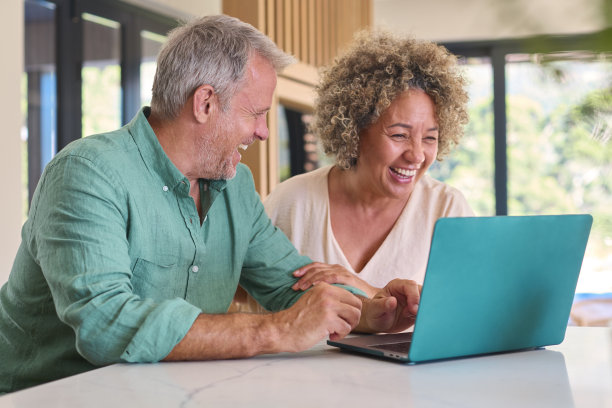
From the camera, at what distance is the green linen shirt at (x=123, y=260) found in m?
1.15

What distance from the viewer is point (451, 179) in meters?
6.12

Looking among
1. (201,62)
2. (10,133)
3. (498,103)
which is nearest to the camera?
(201,62)

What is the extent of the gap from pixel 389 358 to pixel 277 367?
0.61ft

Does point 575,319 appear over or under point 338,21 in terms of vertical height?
under

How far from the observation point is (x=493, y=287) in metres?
1.15

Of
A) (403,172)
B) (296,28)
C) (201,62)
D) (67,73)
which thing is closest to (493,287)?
(201,62)

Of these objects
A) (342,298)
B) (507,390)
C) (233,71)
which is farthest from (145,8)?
(507,390)

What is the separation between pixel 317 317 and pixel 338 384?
0.26 metres

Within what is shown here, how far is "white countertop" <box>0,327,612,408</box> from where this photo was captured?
0.87 metres

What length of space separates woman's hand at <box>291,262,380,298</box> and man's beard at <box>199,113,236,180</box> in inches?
12.2

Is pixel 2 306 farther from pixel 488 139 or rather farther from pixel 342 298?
pixel 488 139

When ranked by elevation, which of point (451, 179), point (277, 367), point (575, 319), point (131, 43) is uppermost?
point (131, 43)

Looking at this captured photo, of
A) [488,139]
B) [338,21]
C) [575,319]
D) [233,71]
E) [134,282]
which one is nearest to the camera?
[134,282]

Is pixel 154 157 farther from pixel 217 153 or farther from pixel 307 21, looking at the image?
pixel 307 21
